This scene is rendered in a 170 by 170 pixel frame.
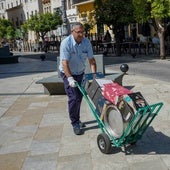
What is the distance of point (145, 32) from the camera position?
106ft

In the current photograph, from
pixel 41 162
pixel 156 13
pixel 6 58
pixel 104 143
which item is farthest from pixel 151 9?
pixel 41 162

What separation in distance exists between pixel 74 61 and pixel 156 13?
13.7m

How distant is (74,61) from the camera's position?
247 inches

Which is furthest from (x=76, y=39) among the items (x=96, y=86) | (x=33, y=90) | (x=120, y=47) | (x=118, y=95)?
(x=120, y=47)

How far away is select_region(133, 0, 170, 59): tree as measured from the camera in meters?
19.0

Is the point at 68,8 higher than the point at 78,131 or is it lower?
higher

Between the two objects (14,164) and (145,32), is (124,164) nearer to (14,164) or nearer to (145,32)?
(14,164)

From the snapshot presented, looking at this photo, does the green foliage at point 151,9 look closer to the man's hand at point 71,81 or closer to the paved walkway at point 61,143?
the paved walkway at point 61,143

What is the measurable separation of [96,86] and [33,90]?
21.3ft

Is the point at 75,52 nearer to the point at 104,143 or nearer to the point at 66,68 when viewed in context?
the point at 66,68

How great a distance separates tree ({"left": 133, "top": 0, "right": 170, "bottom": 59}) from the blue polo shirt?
13.3 metres

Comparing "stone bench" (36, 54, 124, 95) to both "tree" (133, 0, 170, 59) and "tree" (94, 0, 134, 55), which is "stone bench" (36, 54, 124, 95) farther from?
"tree" (94, 0, 134, 55)

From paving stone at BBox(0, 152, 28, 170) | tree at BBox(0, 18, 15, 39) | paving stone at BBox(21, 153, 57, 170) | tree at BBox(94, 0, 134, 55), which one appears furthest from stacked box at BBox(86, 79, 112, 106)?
tree at BBox(0, 18, 15, 39)

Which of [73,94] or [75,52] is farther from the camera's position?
[73,94]
